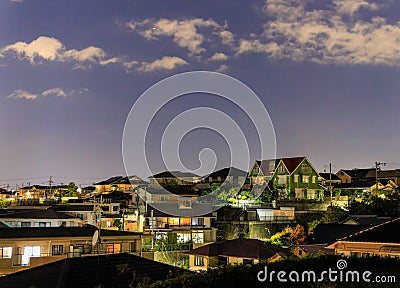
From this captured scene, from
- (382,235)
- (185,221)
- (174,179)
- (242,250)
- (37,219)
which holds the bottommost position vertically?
(242,250)

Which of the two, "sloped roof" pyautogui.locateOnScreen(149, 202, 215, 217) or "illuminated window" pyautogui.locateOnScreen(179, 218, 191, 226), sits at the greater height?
"sloped roof" pyautogui.locateOnScreen(149, 202, 215, 217)

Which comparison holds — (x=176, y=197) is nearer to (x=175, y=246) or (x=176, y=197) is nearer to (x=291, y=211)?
(x=291, y=211)

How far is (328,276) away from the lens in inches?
403

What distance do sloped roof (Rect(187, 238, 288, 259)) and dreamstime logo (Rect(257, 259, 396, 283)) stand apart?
10.6 metres

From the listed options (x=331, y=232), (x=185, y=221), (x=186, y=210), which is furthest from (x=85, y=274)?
(x=186, y=210)

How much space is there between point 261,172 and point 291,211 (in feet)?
41.6

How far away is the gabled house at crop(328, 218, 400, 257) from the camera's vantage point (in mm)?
14250

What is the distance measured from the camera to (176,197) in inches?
1673

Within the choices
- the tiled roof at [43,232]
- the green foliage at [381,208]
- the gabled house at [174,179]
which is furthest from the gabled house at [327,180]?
the tiled roof at [43,232]

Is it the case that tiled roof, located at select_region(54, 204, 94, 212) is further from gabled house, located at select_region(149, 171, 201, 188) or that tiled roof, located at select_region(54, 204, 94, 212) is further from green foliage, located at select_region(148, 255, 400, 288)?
green foliage, located at select_region(148, 255, 400, 288)

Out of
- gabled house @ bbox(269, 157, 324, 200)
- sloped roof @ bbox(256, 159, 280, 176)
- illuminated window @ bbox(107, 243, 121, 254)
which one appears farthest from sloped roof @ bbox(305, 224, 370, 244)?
sloped roof @ bbox(256, 159, 280, 176)

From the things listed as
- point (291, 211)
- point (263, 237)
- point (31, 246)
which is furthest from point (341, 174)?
point (31, 246)

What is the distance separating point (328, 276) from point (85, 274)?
5046 mm

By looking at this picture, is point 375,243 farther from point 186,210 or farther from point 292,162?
point 292,162
